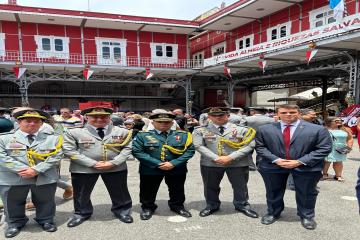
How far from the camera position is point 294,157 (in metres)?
3.81

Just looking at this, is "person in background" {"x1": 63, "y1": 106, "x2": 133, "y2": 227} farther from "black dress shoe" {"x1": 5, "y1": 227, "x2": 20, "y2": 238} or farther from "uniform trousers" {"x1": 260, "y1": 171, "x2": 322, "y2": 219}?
"uniform trousers" {"x1": 260, "y1": 171, "x2": 322, "y2": 219}

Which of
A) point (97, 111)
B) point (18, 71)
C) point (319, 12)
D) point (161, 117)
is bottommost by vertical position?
point (161, 117)

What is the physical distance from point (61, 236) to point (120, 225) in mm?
737

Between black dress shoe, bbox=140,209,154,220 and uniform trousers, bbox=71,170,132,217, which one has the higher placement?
uniform trousers, bbox=71,170,132,217

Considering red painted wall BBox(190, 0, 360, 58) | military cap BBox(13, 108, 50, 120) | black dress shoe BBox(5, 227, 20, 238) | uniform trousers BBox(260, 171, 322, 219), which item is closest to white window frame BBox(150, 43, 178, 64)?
red painted wall BBox(190, 0, 360, 58)

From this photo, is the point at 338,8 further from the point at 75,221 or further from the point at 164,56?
the point at 164,56

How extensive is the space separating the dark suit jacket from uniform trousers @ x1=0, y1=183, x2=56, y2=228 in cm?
284

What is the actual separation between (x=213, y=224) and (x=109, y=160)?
164 cm

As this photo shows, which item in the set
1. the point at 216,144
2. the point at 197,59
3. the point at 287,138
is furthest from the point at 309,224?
the point at 197,59

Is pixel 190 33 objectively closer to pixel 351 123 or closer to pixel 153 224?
pixel 351 123

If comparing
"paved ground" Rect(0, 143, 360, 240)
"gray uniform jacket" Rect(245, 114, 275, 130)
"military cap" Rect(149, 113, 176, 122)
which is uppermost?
"military cap" Rect(149, 113, 176, 122)

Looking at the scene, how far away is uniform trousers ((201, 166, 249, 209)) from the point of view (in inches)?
165

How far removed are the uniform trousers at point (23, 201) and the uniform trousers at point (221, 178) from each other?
6.88 ft

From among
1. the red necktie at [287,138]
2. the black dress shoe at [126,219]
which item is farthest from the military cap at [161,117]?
the red necktie at [287,138]
